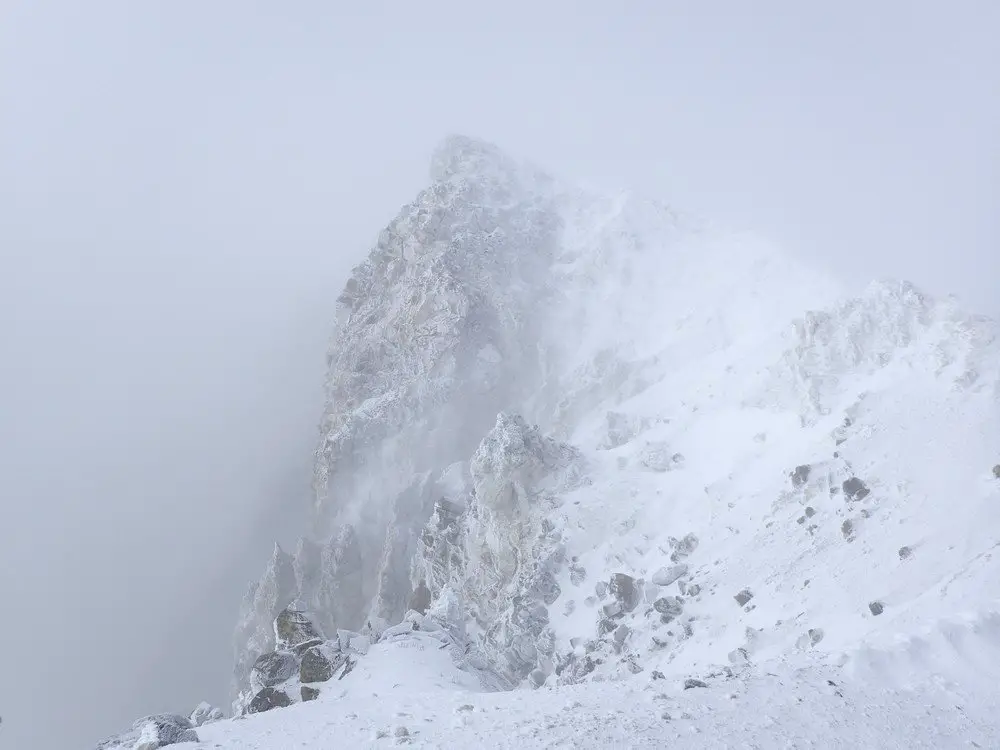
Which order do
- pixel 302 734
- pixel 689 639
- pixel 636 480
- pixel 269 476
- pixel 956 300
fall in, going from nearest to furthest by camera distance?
1. pixel 302 734
2. pixel 689 639
3. pixel 956 300
4. pixel 636 480
5. pixel 269 476

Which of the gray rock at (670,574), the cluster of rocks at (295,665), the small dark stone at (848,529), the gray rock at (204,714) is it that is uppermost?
the small dark stone at (848,529)

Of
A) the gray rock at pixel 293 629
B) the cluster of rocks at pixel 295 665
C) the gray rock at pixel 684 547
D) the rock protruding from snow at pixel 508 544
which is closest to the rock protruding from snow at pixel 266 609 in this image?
the rock protruding from snow at pixel 508 544

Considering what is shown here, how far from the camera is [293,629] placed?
24.4m

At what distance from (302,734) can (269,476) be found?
273 feet

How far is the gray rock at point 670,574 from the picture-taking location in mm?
34031

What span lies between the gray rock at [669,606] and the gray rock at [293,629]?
54.6 ft

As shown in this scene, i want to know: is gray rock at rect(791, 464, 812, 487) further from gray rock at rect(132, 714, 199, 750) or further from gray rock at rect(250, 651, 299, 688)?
gray rock at rect(132, 714, 199, 750)

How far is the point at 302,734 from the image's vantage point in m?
15.0

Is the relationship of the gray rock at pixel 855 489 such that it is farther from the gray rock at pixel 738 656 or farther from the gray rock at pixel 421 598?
the gray rock at pixel 421 598

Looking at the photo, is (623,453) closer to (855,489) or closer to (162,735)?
(855,489)

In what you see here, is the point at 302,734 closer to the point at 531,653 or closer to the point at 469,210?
the point at 531,653

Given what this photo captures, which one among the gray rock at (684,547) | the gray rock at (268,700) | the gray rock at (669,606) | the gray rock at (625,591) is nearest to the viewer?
the gray rock at (268,700)

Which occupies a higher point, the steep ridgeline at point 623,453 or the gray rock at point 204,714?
the steep ridgeline at point 623,453

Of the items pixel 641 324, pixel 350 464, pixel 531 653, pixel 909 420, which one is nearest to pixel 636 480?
pixel 531 653
